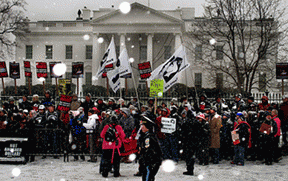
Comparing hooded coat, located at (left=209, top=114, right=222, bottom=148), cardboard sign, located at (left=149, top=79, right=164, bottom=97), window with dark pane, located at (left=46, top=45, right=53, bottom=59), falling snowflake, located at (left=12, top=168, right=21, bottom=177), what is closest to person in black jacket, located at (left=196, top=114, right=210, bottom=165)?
hooded coat, located at (left=209, top=114, right=222, bottom=148)

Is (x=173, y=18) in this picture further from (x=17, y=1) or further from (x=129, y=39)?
(x=17, y=1)

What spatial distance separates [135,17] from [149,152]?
121 ft

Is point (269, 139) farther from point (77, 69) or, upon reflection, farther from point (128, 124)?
point (77, 69)

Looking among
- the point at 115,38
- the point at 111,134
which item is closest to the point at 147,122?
the point at 111,134

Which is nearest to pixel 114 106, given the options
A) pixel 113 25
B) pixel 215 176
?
pixel 215 176

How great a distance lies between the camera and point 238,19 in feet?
75.3

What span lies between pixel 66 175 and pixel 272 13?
17.8 meters

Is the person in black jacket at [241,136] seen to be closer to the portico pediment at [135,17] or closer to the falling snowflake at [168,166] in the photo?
the falling snowflake at [168,166]

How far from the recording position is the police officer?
6.04m

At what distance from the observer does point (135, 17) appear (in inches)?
1639

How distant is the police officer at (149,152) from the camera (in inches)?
238

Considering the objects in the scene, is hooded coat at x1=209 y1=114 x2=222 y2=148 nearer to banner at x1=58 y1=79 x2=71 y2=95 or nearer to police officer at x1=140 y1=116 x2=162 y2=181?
police officer at x1=140 y1=116 x2=162 y2=181

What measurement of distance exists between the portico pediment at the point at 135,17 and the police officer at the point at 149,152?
35.6 m

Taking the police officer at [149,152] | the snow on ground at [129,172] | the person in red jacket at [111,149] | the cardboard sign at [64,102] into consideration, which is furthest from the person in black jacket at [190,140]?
the cardboard sign at [64,102]
